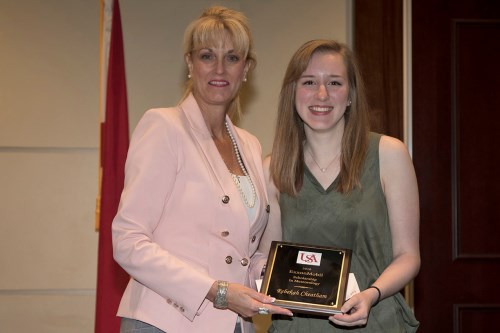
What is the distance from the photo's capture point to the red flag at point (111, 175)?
410cm

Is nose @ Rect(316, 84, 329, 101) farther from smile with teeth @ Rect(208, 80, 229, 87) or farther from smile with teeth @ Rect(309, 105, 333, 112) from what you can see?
smile with teeth @ Rect(208, 80, 229, 87)

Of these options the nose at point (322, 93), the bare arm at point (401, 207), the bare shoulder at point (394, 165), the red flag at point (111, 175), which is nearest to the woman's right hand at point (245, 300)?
the bare arm at point (401, 207)

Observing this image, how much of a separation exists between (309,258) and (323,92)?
60 cm

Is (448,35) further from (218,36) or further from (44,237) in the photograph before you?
(44,237)

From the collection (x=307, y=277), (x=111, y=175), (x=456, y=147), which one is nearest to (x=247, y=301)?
(x=307, y=277)

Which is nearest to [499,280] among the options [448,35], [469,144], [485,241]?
[485,241]

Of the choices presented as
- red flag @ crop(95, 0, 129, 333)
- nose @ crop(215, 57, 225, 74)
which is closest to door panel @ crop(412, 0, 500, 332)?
red flag @ crop(95, 0, 129, 333)

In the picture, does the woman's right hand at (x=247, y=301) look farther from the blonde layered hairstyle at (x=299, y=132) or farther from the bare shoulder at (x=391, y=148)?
the bare shoulder at (x=391, y=148)

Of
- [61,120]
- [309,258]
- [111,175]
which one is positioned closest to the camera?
[309,258]

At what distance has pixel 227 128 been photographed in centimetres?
280

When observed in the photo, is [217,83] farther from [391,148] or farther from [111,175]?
[111,175]

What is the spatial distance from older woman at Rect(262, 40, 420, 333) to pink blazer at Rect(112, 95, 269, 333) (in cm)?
23

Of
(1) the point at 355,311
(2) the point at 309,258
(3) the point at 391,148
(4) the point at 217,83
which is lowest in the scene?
(1) the point at 355,311

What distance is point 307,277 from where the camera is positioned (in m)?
2.30
